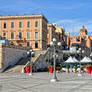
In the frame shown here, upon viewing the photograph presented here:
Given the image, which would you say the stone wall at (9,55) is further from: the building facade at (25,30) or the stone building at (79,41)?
the stone building at (79,41)

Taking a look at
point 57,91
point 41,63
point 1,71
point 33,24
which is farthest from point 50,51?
point 57,91

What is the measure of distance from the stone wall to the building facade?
32.8 ft

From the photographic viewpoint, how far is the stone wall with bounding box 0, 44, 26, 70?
1634 inches

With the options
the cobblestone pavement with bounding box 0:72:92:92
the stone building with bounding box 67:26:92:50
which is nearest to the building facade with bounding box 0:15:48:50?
the cobblestone pavement with bounding box 0:72:92:92

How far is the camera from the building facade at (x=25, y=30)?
200 ft

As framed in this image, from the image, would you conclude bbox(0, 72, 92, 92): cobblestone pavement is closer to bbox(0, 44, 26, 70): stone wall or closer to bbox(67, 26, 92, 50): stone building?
bbox(0, 44, 26, 70): stone wall

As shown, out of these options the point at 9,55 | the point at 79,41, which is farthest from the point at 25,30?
the point at 79,41

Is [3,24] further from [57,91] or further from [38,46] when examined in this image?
[57,91]

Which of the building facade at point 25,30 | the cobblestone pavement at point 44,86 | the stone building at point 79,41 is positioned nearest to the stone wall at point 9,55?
the building facade at point 25,30

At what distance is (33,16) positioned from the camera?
200 ft

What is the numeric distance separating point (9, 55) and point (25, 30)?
714 inches

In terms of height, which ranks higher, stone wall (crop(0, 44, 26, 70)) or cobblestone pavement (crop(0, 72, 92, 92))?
stone wall (crop(0, 44, 26, 70))

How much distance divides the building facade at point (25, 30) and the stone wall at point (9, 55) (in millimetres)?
9998

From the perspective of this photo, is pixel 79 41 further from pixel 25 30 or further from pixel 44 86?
pixel 44 86
